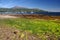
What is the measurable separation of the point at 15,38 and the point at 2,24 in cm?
108

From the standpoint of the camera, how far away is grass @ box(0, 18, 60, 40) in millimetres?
3672

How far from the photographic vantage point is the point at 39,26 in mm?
4102

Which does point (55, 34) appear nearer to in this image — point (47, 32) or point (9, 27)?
point (47, 32)

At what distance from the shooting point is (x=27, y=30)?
3.90 metres

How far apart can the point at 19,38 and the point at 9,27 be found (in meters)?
0.72

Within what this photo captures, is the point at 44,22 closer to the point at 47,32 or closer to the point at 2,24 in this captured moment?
the point at 47,32

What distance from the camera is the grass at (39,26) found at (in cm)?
367

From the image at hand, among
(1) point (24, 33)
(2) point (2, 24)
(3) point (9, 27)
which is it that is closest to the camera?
(1) point (24, 33)

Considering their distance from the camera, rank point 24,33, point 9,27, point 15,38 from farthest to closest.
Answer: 1. point 9,27
2. point 24,33
3. point 15,38

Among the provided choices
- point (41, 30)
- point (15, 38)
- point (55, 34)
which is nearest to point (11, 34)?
point (15, 38)

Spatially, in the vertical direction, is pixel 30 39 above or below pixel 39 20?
below

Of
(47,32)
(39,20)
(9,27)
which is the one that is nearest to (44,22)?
(39,20)

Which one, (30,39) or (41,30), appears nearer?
(30,39)

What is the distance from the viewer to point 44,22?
4336 millimetres
